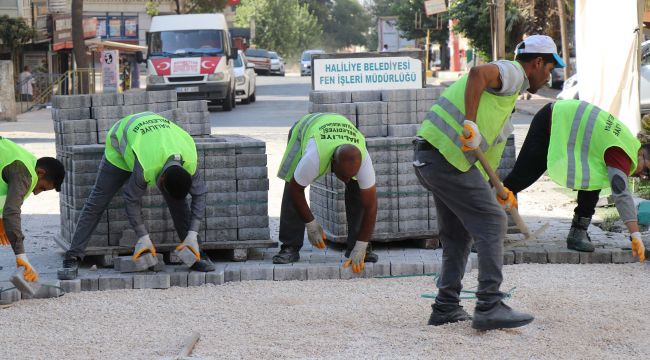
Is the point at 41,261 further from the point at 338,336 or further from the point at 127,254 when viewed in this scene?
the point at 338,336

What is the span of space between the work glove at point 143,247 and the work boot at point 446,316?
7.78ft

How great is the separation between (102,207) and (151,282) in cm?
67

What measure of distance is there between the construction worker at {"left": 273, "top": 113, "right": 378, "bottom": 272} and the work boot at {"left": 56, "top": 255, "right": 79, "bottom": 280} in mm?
1463

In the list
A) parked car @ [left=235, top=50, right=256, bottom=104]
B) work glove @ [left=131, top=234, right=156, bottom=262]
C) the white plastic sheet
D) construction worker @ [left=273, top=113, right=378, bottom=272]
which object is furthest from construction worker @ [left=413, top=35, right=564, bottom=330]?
parked car @ [left=235, top=50, right=256, bottom=104]

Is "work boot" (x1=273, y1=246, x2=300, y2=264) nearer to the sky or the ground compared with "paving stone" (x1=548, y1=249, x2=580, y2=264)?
nearer to the sky

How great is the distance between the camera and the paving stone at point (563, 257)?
8719mm

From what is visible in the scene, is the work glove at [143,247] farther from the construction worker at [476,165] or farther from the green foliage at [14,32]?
the green foliage at [14,32]

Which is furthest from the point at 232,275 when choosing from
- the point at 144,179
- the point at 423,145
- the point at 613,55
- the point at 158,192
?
the point at 613,55

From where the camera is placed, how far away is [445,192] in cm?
626

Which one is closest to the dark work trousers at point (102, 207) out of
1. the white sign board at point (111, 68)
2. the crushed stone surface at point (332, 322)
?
the crushed stone surface at point (332, 322)

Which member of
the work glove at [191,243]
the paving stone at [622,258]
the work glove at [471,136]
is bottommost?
the paving stone at [622,258]

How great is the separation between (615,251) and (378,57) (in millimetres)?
2583

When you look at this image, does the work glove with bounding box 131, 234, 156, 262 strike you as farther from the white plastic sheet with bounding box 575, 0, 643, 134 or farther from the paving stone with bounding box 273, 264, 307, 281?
the white plastic sheet with bounding box 575, 0, 643, 134

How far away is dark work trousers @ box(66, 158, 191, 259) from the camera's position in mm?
8031
